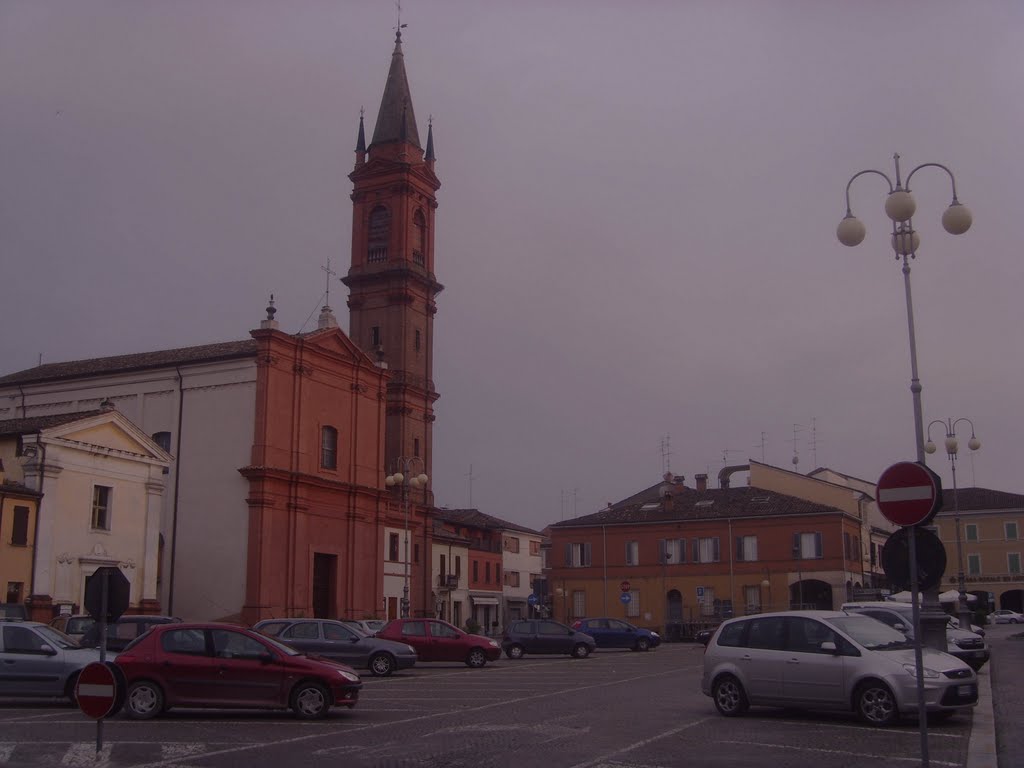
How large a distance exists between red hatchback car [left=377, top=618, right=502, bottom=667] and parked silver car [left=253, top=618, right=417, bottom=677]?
3989 mm

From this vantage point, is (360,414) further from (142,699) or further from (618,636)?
(142,699)

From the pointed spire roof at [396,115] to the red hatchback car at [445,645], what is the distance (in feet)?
121

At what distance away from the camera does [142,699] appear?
1552 cm


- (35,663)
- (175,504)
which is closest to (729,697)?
(35,663)

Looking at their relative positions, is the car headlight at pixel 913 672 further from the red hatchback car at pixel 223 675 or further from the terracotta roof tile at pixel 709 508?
the terracotta roof tile at pixel 709 508

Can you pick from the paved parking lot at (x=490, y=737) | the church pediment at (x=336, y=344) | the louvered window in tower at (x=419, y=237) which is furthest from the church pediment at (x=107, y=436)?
the louvered window in tower at (x=419, y=237)

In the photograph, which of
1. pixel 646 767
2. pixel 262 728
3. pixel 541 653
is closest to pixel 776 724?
pixel 646 767

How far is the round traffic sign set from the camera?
9.51 metres

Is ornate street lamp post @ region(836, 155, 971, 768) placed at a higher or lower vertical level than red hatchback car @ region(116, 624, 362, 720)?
higher

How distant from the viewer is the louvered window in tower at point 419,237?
60.1 meters

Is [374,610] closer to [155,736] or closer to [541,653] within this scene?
[541,653]

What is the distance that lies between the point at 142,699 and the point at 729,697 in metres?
8.42

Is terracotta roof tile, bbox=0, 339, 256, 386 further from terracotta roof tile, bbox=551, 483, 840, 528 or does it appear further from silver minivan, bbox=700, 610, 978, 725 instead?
silver minivan, bbox=700, 610, 978, 725


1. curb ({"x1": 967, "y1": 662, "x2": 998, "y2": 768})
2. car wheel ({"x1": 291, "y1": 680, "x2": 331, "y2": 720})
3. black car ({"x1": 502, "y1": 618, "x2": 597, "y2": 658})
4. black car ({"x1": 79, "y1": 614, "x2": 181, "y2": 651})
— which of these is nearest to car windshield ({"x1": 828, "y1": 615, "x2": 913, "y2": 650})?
curb ({"x1": 967, "y1": 662, "x2": 998, "y2": 768})
